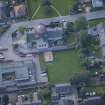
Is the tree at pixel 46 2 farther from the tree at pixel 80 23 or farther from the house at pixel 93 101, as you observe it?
the house at pixel 93 101

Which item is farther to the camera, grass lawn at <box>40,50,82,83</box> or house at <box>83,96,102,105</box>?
grass lawn at <box>40,50,82,83</box>

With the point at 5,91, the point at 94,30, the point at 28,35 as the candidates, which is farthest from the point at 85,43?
the point at 5,91

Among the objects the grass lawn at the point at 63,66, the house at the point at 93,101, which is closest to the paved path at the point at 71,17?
the grass lawn at the point at 63,66

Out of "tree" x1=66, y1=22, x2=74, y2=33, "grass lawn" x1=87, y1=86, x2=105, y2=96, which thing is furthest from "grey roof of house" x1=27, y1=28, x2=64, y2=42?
"grass lawn" x1=87, y1=86, x2=105, y2=96

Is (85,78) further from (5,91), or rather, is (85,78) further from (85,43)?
(5,91)

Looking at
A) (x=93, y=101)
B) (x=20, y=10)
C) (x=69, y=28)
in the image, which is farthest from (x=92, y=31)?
(x=20, y=10)

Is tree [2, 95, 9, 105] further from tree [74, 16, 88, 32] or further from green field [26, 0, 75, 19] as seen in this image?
tree [74, 16, 88, 32]
